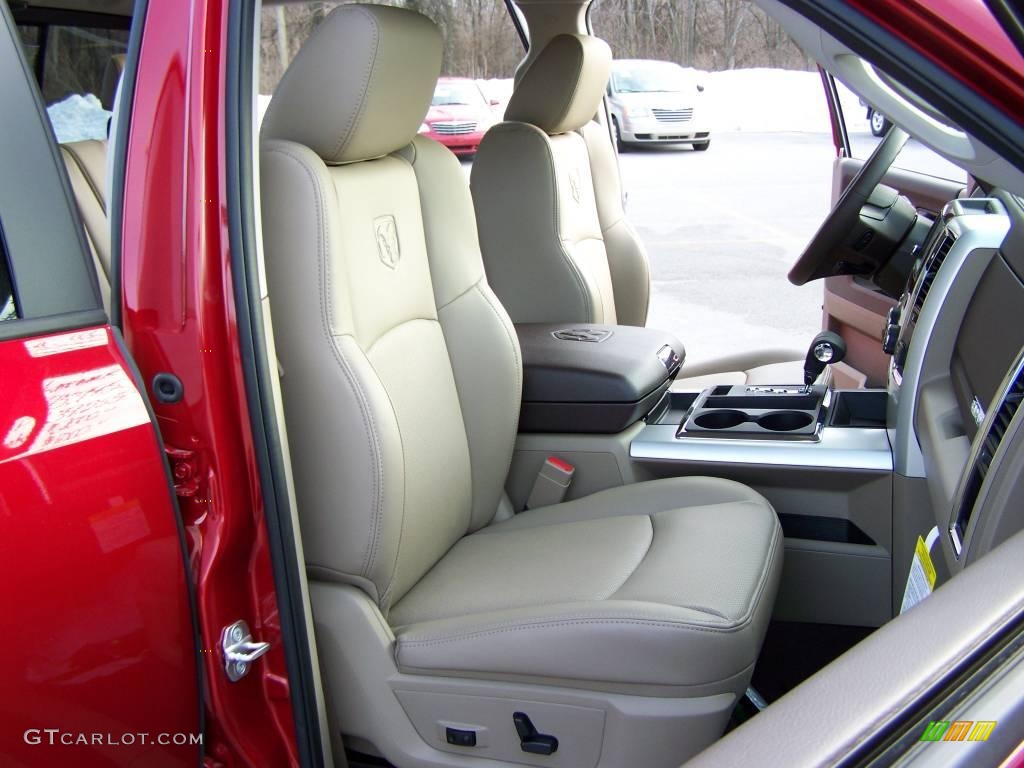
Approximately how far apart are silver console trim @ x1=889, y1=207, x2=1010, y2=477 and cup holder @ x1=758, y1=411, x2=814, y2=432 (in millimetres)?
186

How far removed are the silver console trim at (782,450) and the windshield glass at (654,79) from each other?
8.23ft

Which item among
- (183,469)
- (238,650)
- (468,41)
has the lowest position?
(238,650)

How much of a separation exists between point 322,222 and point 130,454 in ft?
1.56

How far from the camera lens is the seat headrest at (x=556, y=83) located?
8.94ft

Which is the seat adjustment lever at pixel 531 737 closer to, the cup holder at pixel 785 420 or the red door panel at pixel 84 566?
the red door panel at pixel 84 566

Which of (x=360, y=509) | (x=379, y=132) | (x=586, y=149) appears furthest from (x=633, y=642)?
(x=586, y=149)

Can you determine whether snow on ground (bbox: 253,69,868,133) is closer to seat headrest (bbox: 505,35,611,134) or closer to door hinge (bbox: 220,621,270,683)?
seat headrest (bbox: 505,35,611,134)

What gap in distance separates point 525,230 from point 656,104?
3.93 m

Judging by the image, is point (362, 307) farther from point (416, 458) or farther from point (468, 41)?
point (468, 41)

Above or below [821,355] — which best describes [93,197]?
above

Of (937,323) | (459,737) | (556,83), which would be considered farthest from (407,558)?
(556,83)

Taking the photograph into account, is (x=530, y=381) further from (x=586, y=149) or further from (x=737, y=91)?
(x=737, y=91)

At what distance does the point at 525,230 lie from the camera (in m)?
2.73

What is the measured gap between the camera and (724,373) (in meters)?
3.02
